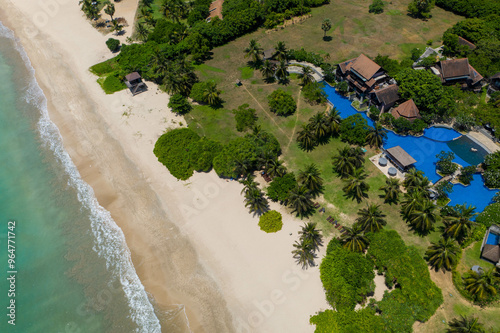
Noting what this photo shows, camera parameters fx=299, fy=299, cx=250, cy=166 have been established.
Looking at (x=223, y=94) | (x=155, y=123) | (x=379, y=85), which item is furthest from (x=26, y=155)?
(x=379, y=85)

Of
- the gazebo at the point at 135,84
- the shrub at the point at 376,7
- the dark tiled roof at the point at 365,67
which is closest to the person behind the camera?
the dark tiled roof at the point at 365,67

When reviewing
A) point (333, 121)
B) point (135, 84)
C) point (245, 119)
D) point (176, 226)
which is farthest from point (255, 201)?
point (135, 84)

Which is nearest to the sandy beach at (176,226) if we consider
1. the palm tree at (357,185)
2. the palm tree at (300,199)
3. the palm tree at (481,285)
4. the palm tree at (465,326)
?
the palm tree at (300,199)

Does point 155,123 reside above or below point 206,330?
above

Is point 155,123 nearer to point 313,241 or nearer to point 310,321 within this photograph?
point 313,241

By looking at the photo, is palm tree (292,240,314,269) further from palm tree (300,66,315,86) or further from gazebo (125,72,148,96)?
gazebo (125,72,148,96)

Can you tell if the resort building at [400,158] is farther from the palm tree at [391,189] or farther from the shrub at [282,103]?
the shrub at [282,103]
